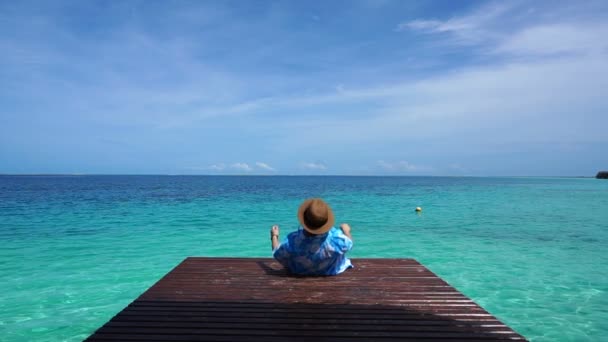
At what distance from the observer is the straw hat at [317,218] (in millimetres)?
4504

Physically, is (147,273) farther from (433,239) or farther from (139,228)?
(433,239)

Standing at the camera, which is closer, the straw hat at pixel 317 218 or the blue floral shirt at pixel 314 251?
the straw hat at pixel 317 218

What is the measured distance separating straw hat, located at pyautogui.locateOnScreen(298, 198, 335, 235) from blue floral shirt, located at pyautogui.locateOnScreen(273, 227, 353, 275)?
0.14m

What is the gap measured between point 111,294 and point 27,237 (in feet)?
28.6

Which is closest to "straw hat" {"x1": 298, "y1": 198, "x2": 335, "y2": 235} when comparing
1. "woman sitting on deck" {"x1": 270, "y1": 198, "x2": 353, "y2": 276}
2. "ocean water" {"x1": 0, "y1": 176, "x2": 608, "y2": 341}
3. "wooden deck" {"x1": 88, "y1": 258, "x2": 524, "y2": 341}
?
"woman sitting on deck" {"x1": 270, "y1": 198, "x2": 353, "y2": 276}

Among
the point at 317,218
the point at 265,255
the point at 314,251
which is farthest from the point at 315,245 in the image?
the point at 265,255

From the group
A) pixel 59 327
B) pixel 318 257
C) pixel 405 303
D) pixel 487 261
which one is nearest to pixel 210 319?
pixel 318 257

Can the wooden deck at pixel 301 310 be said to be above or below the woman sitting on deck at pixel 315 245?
below

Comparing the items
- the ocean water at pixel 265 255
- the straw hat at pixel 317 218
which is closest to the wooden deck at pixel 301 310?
the straw hat at pixel 317 218

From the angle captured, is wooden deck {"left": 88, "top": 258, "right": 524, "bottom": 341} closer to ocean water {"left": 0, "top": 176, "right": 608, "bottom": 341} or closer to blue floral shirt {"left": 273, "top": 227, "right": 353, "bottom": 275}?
blue floral shirt {"left": 273, "top": 227, "right": 353, "bottom": 275}

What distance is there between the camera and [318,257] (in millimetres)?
4969

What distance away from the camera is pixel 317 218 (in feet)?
14.8

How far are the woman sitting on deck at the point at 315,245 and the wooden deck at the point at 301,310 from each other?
166 millimetres

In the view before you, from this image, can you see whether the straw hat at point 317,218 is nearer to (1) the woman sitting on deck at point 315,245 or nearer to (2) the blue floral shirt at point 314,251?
(1) the woman sitting on deck at point 315,245
